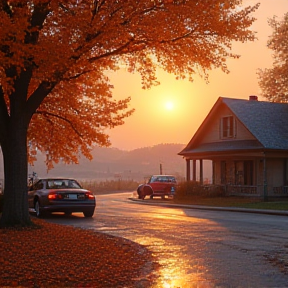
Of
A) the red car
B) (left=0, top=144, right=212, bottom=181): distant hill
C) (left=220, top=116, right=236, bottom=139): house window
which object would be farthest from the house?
(left=0, top=144, right=212, bottom=181): distant hill

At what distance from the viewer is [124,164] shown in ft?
518

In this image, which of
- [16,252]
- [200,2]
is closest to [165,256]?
[16,252]

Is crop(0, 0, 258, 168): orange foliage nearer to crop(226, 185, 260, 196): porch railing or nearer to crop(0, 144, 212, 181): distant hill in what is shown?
crop(226, 185, 260, 196): porch railing

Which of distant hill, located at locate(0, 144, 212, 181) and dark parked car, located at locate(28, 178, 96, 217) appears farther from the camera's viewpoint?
distant hill, located at locate(0, 144, 212, 181)

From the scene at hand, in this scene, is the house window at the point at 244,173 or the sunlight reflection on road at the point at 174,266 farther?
the house window at the point at 244,173

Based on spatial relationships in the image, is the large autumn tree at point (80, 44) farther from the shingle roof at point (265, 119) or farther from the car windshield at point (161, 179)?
the car windshield at point (161, 179)

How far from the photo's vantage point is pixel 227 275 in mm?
8828

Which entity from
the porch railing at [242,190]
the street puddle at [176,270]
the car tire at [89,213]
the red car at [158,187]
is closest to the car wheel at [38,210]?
the car tire at [89,213]

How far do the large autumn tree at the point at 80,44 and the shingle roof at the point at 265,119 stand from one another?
19.6m

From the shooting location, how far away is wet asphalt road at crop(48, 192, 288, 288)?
8570 millimetres

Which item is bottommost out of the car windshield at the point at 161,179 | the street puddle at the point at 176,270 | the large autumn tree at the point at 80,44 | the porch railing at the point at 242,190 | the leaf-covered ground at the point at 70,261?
the street puddle at the point at 176,270

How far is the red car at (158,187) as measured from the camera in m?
37.5

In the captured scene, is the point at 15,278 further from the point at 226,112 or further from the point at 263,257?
the point at 226,112

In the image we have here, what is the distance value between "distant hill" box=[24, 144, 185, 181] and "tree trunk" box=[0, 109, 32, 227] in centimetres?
Answer: 11496
